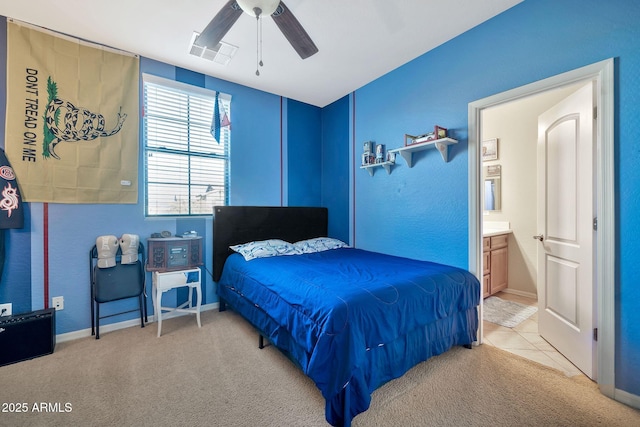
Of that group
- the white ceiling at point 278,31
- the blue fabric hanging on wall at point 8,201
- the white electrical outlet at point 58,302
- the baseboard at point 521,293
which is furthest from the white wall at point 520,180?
the white electrical outlet at point 58,302

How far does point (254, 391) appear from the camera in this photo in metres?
1.80

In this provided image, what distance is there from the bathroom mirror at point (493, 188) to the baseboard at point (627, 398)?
2819 millimetres

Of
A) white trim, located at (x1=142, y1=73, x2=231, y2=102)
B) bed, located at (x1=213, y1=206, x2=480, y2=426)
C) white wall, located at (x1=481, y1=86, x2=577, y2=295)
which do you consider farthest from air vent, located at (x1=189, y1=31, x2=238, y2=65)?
white wall, located at (x1=481, y1=86, x2=577, y2=295)

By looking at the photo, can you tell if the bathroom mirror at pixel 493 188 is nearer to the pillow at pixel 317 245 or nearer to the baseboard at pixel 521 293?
the baseboard at pixel 521 293

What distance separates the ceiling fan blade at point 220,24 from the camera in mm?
1659

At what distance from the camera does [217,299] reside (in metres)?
3.35

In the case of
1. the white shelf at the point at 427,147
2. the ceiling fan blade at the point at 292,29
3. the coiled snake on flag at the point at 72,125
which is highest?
the ceiling fan blade at the point at 292,29

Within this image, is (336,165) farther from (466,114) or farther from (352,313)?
(352,313)

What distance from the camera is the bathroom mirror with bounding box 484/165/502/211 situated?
407 cm

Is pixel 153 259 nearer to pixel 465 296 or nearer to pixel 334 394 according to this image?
pixel 334 394

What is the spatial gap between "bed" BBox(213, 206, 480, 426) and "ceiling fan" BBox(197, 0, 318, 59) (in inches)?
68.9

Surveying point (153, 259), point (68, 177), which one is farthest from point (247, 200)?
point (68, 177)

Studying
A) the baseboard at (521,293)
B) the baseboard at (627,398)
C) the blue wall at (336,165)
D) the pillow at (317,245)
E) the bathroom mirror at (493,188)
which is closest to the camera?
the baseboard at (627,398)

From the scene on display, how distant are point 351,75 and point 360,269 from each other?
2.42 m
